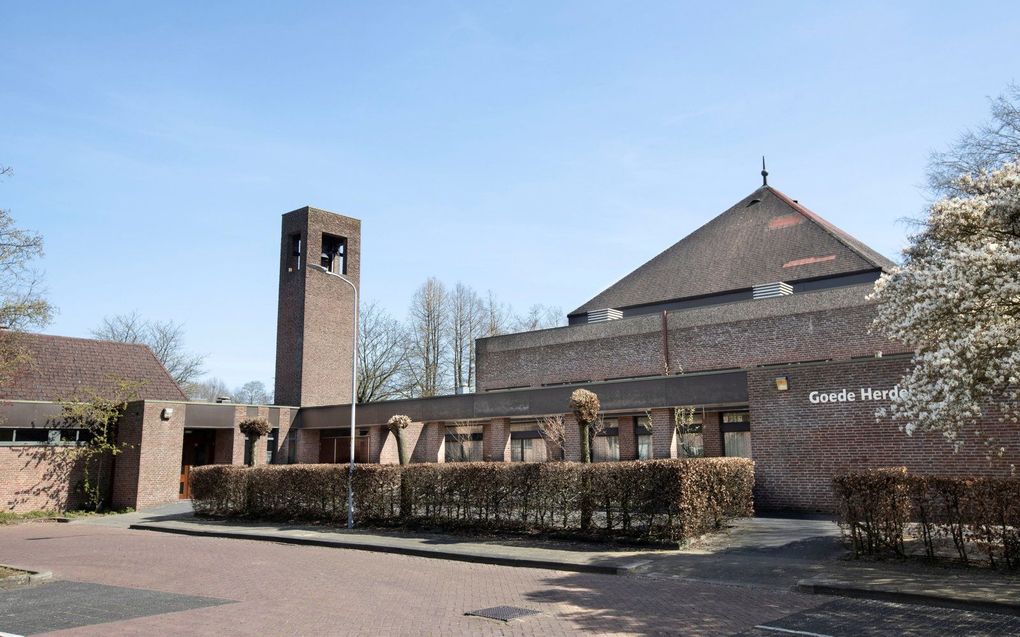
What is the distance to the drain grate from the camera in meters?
8.34

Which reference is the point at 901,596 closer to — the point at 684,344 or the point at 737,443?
the point at 737,443

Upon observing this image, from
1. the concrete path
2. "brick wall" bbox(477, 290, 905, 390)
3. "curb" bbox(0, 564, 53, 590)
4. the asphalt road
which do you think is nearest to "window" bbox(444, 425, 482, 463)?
"brick wall" bbox(477, 290, 905, 390)

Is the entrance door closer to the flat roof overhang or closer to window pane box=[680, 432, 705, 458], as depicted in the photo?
the flat roof overhang

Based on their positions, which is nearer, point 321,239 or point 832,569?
point 832,569

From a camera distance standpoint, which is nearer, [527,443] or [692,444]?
[692,444]

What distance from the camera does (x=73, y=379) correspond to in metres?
28.8

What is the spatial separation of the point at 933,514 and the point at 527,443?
18.4 m

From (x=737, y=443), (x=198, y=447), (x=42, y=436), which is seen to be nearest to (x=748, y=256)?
(x=737, y=443)

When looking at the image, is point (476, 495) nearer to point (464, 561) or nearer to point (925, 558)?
point (464, 561)

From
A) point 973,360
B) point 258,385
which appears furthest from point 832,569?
point 258,385

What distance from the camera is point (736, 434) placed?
2234cm

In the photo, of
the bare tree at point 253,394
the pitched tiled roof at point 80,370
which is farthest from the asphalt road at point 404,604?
the bare tree at point 253,394

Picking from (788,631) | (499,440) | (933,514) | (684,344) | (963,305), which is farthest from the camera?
(684,344)

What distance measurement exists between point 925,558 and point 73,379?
2919 centimetres
